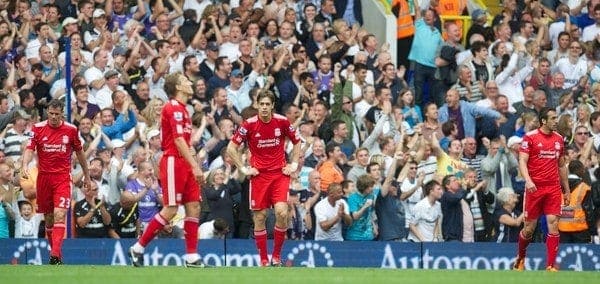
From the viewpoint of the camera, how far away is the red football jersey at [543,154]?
21.3m

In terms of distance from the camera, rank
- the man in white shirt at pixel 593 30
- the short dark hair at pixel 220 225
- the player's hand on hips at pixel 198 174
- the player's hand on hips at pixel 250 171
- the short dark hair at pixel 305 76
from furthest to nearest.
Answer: the man in white shirt at pixel 593 30 < the short dark hair at pixel 305 76 < the short dark hair at pixel 220 225 < the player's hand on hips at pixel 250 171 < the player's hand on hips at pixel 198 174


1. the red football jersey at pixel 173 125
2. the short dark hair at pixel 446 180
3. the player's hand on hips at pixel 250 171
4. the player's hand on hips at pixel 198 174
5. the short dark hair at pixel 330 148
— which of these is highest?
the red football jersey at pixel 173 125

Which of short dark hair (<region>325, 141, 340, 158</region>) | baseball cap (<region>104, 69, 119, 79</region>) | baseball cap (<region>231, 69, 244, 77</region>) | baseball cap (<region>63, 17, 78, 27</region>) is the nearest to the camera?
short dark hair (<region>325, 141, 340, 158</region>)

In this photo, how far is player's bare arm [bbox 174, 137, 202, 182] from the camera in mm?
18275

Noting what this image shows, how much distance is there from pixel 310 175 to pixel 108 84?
385 cm

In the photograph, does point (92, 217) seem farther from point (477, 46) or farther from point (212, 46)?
point (477, 46)

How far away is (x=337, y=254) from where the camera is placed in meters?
23.7

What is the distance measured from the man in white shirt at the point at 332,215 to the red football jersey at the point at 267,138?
11.1 feet

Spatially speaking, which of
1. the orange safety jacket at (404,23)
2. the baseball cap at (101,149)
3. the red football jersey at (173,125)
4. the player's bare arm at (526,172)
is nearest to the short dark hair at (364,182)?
the player's bare arm at (526,172)

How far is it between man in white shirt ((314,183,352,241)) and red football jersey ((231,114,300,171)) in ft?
11.1

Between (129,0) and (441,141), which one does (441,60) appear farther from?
(129,0)

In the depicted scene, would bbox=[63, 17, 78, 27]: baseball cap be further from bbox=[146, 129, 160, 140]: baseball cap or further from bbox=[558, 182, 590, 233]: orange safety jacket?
bbox=[558, 182, 590, 233]: orange safety jacket

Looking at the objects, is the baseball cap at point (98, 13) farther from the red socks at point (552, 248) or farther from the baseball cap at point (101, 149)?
the red socks at point (552, 248)

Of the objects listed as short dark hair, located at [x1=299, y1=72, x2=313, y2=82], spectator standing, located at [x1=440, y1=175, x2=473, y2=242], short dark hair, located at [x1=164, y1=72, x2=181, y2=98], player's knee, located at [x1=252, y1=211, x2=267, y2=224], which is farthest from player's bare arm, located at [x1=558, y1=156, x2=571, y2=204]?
short dark hair, located at [x1=299, y1=72, x2=313, y2=82]
